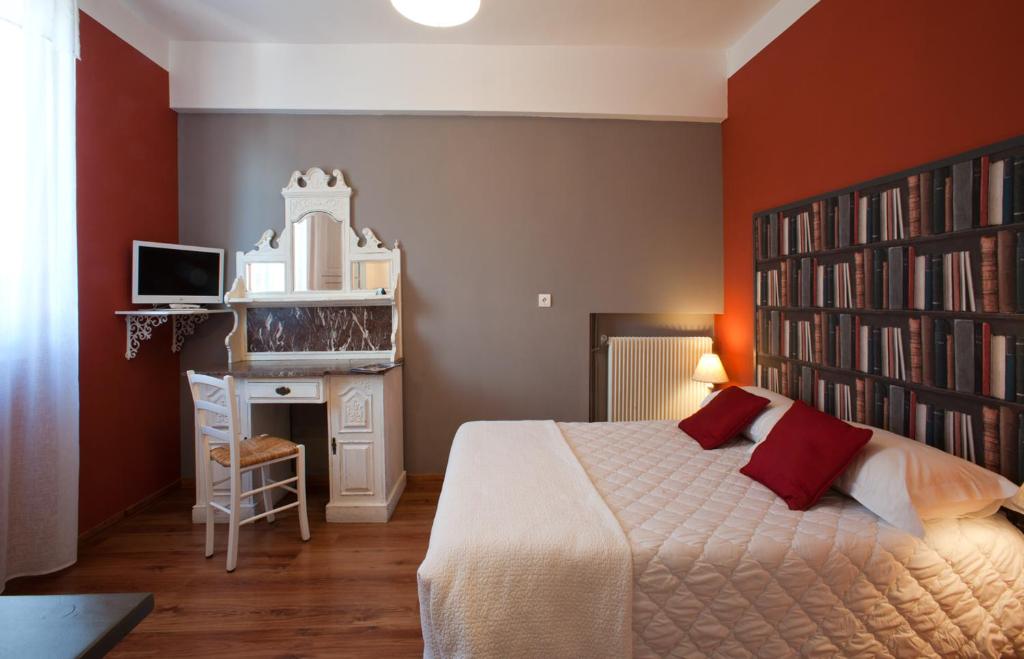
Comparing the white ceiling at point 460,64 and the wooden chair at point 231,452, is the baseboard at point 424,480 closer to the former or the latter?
the wooden chair at point 231,452

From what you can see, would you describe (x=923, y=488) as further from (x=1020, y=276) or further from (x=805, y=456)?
(x=1020, y=276)

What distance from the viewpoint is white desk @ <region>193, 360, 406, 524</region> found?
2645 mm

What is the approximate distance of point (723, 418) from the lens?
222 cm

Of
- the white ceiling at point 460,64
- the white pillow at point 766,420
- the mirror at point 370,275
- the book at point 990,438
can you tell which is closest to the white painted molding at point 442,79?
the white ceiling at point 460,64

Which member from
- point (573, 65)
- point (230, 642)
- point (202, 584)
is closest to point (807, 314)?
point (573, 65)

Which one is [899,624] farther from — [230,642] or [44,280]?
[44,280]

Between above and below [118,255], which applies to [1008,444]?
below

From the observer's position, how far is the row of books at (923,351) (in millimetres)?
1564

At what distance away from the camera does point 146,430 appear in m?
2.88

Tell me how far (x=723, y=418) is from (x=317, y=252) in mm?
2673

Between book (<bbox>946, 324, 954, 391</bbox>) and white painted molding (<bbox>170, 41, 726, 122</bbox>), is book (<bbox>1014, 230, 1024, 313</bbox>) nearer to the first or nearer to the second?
book (<bbox>946, 324, 954, 391</bbox>)

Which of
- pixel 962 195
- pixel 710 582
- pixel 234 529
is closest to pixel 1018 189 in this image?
pixel 962 195

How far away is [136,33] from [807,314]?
414 cm

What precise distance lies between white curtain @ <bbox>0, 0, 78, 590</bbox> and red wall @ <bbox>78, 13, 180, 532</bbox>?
309mm
